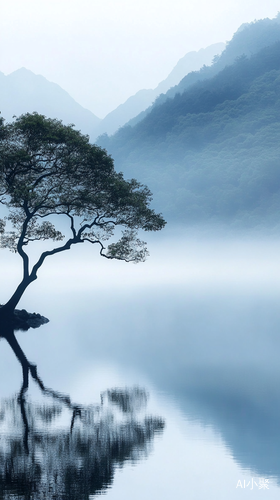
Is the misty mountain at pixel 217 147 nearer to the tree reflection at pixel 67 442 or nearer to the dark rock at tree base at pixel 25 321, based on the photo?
the dark rock at tree base at pixel 25 321

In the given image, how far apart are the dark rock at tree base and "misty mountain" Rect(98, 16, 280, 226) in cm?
12337

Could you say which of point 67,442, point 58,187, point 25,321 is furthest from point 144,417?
point 25,321

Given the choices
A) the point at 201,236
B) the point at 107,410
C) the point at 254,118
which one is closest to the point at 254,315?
the point at 107,410

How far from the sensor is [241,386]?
15477mm

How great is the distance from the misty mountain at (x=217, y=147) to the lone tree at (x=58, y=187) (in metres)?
122

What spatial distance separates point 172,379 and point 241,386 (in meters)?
2.28

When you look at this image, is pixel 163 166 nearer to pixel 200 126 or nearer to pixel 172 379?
pixel 200 126

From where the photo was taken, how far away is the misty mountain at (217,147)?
150625 mm

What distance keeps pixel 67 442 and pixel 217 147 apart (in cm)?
16381

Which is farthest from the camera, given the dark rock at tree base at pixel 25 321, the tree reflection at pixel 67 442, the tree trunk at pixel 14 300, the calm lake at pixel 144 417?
the dark rock at tree base at pixel 25 321

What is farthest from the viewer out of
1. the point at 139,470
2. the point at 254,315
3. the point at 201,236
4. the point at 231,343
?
the point at 201,236

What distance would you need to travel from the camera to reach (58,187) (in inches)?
1176

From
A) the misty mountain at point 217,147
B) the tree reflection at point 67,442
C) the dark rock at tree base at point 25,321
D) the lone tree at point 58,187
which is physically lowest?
the tree reflection at point 67,442

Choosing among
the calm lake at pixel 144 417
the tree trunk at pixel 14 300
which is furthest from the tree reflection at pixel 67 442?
the tree trunk at pixel 14 300
